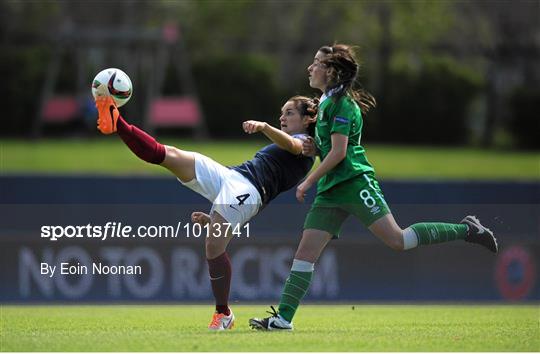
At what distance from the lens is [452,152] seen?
96.0 feet

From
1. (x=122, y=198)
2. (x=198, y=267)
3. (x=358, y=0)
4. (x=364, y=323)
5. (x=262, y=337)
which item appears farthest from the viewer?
(x=358, y=0)

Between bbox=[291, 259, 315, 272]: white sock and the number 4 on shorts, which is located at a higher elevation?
the number 4 on shorts

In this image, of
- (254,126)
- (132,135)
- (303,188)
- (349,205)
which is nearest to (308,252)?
(349,205)

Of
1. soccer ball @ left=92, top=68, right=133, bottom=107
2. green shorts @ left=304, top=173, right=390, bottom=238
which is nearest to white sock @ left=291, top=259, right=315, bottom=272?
green shorts @ left=304, top=173, right=390, bottom=238

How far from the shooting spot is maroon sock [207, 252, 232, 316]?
7539 millimetres

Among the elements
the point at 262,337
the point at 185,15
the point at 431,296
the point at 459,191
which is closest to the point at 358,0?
the point at 185,15

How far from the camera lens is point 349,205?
7.31 metres

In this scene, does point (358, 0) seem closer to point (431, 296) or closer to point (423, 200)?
point (423, 200)

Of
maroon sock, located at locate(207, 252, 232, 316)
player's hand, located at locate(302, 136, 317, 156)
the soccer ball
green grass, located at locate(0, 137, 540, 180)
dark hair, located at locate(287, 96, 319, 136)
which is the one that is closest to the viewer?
the soccer ball

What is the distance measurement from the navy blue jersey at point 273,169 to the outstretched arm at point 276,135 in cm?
17

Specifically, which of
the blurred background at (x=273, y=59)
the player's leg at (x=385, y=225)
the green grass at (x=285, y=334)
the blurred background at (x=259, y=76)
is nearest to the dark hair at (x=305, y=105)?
the player's leg at (x=385, y=225)

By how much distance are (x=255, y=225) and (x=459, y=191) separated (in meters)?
3.98

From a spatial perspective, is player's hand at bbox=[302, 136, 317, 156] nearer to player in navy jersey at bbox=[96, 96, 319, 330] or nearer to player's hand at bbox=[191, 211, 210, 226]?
player in navy jersey at bbox=[96, 96, 319, 330]

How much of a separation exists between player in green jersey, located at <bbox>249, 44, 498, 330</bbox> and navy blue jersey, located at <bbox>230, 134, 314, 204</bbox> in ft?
1.52
